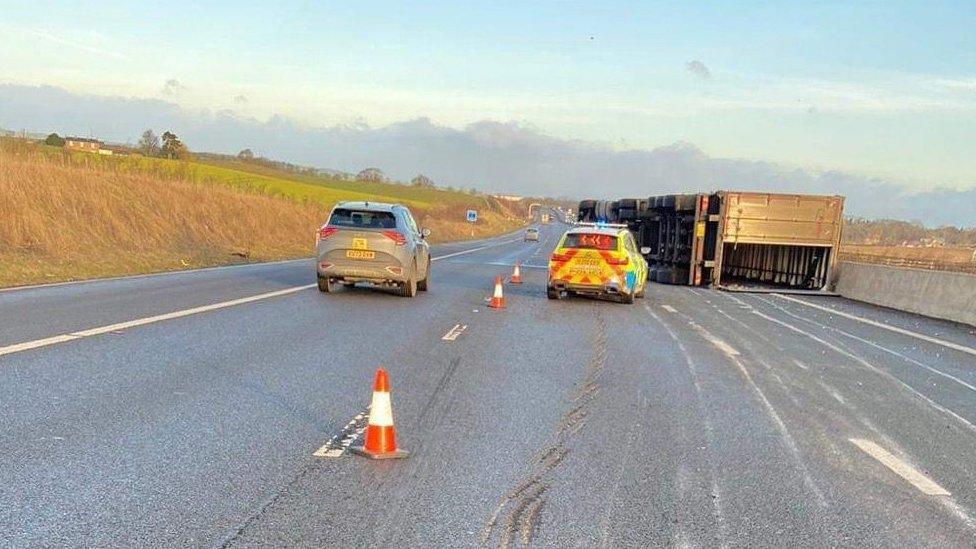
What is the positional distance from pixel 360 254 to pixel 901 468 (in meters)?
11.5

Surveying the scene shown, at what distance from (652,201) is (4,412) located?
24.9m

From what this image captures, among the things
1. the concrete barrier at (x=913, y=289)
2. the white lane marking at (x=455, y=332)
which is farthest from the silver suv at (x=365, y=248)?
the concrete barrier at (x=913, y=289)

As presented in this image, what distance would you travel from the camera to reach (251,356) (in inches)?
354

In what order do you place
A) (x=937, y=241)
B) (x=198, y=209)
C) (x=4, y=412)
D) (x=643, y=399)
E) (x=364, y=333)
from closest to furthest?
1. (x=4, y=412)
2. (x=643, y=399)
3. (x=364, y=333)
4. (x=198, y=209)
5. (x=937, y=241)

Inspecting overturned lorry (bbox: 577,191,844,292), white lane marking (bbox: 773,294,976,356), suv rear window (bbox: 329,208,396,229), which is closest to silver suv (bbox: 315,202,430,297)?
suv rear window (bbox: 329,208,396,229)

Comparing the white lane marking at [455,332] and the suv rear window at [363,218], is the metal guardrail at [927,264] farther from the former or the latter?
the white lane marking at [455,332]

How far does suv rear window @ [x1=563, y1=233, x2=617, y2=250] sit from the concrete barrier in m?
7.21

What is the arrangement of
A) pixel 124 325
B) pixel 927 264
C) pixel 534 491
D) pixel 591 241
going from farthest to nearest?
pixel 927 264
pixel 591 241
pixel 124 325
pixel 534 491

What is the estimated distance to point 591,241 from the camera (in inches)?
691

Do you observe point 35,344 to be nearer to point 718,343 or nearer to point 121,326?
point 121,326

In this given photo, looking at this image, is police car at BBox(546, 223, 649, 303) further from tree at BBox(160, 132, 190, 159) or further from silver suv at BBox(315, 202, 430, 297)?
tree at BBox(160, 132, 190, 159)

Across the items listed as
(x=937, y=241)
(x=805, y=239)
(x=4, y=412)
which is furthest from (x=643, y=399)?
(x=937, y=241)

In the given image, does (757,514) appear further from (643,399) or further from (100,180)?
(100,180)

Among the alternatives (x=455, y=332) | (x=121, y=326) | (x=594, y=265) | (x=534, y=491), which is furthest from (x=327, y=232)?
(x=534, y=491)
